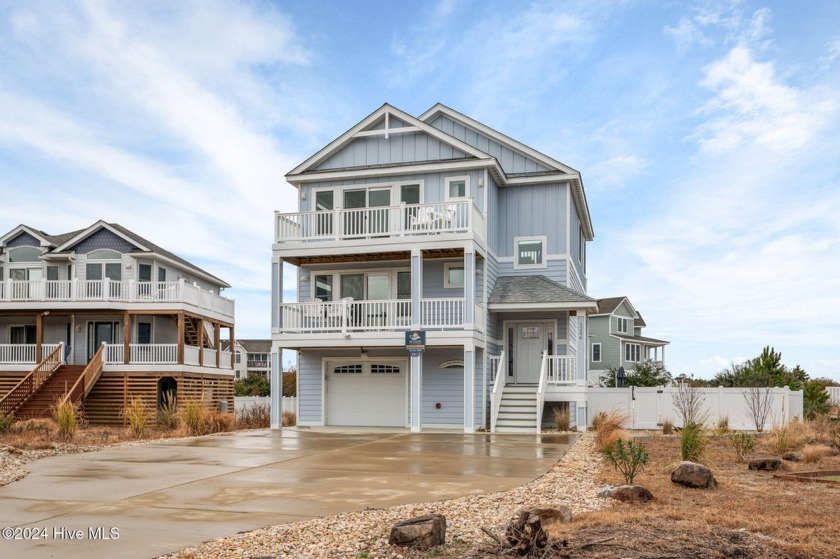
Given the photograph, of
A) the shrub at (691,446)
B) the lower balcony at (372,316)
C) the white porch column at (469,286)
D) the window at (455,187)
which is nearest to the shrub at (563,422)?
the lower balcony at (372,316)

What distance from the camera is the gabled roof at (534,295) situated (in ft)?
79.6

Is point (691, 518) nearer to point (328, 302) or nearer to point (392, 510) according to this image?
point (392, 510)

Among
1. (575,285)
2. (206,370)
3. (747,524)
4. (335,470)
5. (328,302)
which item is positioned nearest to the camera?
(747,524)

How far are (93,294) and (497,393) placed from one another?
19.6 metres

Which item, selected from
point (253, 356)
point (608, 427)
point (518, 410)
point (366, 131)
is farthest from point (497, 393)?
point (253, 356)

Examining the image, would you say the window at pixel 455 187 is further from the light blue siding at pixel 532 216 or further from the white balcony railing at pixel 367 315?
the white balcony railing at pixel 367 315

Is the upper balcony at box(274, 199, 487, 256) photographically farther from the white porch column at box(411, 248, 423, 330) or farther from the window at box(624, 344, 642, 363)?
the window at box(624, 344, 642, 363)

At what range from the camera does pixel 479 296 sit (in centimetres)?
2500

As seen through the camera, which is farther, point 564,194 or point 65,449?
point 564,194

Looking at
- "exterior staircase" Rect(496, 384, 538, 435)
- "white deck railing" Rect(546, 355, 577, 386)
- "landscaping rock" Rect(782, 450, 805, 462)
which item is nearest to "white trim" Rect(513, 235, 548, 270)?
"white deck railing" Rect(546, 355, 577, 386)

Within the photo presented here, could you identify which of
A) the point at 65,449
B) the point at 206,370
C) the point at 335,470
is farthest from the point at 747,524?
the point at 206,370

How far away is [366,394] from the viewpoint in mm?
26062

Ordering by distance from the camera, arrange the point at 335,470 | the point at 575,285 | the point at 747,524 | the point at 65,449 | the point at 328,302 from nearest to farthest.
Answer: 1. the point at 747,524
2. the point at 335,470
3. the point at 65,449
4. the point at 328,302
5. the point at 575,285

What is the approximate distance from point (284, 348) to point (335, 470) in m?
12.6
